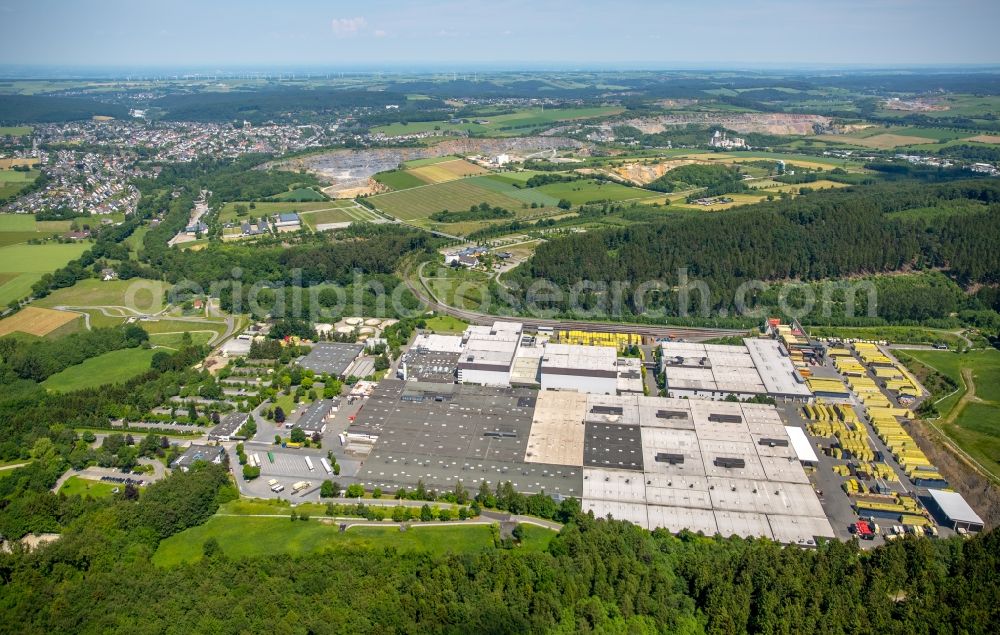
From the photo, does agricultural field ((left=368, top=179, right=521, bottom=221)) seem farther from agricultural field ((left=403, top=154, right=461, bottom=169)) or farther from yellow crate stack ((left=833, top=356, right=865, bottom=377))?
yellow crate stack ((left=833, top=356, right=865, bottom=377))

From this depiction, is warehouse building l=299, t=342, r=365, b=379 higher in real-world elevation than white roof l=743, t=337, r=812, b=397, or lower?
lower

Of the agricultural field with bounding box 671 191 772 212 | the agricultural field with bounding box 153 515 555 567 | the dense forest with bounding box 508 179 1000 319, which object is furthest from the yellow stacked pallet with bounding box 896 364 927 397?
the agricultural field with bounding box 671 191 772 212

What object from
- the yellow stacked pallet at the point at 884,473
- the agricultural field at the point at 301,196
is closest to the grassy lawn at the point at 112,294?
the agricultural field at the point at 301,196

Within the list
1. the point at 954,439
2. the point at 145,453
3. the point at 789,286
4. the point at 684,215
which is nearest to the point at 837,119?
the point at 684,215

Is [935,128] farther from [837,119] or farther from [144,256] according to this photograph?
[144,256]

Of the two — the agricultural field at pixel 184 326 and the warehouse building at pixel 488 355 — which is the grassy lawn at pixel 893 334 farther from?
the agricultural field at pixel 184 326

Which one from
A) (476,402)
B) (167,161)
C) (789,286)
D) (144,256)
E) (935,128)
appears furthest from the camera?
(935,128)
